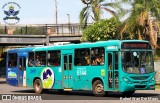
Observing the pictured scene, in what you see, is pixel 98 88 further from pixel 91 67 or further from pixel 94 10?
pixel 94 10

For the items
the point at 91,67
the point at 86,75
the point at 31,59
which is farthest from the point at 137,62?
the point at 31,59

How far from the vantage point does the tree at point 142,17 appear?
108 ft

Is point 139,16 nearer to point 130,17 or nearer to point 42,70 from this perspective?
point 130,17

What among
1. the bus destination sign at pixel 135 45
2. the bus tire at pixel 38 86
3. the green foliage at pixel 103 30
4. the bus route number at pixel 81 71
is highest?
the green foliage at pixel 103 30

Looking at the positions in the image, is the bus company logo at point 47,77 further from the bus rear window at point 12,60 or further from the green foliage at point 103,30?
the green foliage at point 103,30

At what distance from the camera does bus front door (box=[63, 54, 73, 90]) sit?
2312 centimetres

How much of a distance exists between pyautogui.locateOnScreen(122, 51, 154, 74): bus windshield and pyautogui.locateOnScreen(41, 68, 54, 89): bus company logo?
5.79 metres

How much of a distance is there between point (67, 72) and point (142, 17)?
12.0 meters

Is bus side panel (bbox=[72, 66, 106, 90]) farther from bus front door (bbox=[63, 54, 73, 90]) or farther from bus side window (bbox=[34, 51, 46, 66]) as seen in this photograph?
bus side window (bbox=[34, 51, 46, 66])

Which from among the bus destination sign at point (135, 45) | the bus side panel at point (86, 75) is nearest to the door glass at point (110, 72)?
the bus side panel at point (86, 75)

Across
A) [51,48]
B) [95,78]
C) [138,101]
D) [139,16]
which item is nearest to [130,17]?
[139,16]

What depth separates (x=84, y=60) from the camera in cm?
2212

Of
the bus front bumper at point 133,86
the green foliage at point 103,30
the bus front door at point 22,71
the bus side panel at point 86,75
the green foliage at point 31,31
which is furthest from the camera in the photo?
the green foliage at point 31,31

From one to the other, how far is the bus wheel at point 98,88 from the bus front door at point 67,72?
2.13 metres
